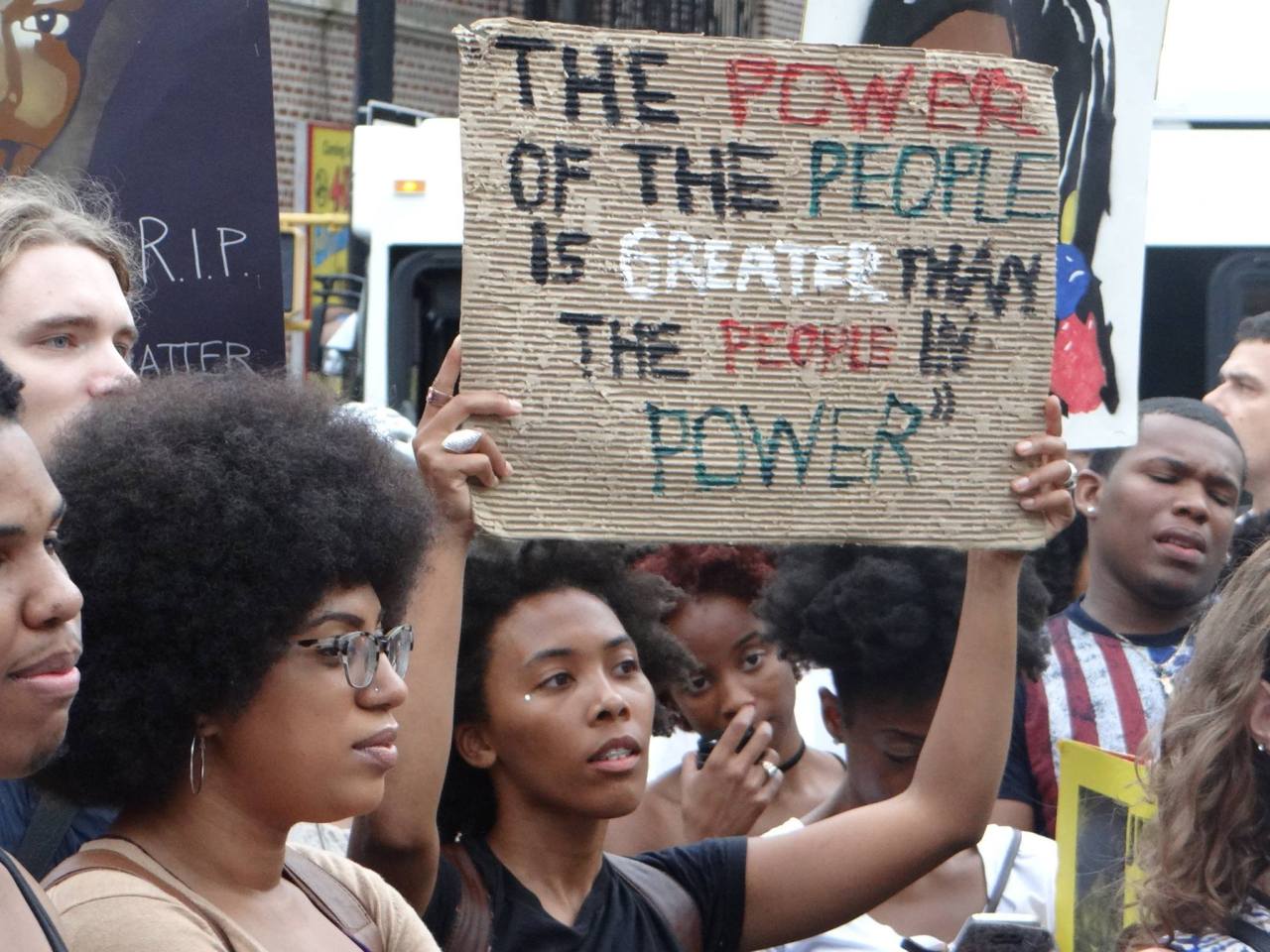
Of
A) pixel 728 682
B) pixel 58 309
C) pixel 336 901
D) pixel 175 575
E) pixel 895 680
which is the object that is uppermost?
pixel 58 309

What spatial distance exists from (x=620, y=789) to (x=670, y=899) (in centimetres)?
19

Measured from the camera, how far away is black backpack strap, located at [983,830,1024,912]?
350 centimetres

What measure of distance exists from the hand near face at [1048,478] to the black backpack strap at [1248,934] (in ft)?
2.03

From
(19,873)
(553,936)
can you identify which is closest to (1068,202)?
(553,936)

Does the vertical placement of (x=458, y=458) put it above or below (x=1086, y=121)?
below

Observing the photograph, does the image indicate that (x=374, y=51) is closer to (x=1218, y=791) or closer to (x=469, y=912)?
(x=469, y=912)

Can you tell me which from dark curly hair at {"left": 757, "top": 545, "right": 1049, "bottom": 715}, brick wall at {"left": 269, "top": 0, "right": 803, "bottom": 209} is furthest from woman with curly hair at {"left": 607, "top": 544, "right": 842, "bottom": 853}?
brick wall at {"left": 269, "top": 0, "right": 803, "bottom": 209}

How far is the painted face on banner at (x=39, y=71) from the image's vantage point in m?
3.52

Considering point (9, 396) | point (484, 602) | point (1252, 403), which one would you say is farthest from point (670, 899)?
point (1252, 403)

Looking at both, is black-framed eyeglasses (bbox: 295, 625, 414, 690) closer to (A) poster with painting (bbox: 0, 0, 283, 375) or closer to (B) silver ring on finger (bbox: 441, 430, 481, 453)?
(B) silver ring on finger (bbox: 441, 430, 481, 453)

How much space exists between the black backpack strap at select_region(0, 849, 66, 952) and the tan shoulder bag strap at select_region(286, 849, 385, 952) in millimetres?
586

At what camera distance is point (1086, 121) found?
3576 millimetres

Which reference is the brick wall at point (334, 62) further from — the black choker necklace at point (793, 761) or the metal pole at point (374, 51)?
the black choker necklace at point (793, 761)

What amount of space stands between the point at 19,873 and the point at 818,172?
1.57 meters
